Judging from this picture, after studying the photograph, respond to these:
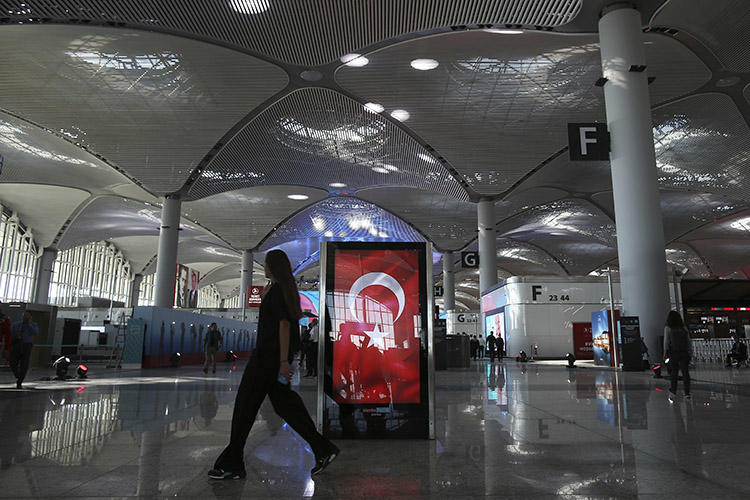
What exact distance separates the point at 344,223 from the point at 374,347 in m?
41.5

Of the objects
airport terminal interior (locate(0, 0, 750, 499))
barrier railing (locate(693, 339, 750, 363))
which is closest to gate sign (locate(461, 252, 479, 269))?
airport terminal interior (locate(0, 0, 750, 499))

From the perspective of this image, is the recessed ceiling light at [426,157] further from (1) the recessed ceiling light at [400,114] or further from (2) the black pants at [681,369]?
(2) the black pants at [681,369]

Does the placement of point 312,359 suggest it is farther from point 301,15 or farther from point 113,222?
point 113,222

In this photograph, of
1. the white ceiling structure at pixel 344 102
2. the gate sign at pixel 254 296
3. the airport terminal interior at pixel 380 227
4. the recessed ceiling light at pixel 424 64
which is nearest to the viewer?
the airport terminal interior at pixel 380 227

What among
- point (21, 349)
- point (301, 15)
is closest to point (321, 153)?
point (301, 15)

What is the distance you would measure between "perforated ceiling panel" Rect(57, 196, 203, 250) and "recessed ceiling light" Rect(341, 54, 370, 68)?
23.3 meters

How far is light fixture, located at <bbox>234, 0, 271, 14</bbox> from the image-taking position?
16391 mm

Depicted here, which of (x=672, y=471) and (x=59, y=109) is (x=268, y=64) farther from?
(x=672, y=471)

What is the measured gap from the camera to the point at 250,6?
1661 centimetres

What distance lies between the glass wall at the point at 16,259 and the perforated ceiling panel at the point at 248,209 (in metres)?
12.3

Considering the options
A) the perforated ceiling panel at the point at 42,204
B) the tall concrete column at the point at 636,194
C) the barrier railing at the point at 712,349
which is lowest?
the barrier railing at the point at 712,349

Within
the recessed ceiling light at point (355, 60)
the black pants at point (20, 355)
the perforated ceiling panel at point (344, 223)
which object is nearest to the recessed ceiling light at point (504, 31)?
the recessed ceiling light at point (355, 60)

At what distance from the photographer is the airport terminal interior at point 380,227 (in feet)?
12.9

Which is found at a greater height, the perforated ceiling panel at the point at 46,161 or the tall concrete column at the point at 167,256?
the perforated ceiling panel at the point at 46,161
